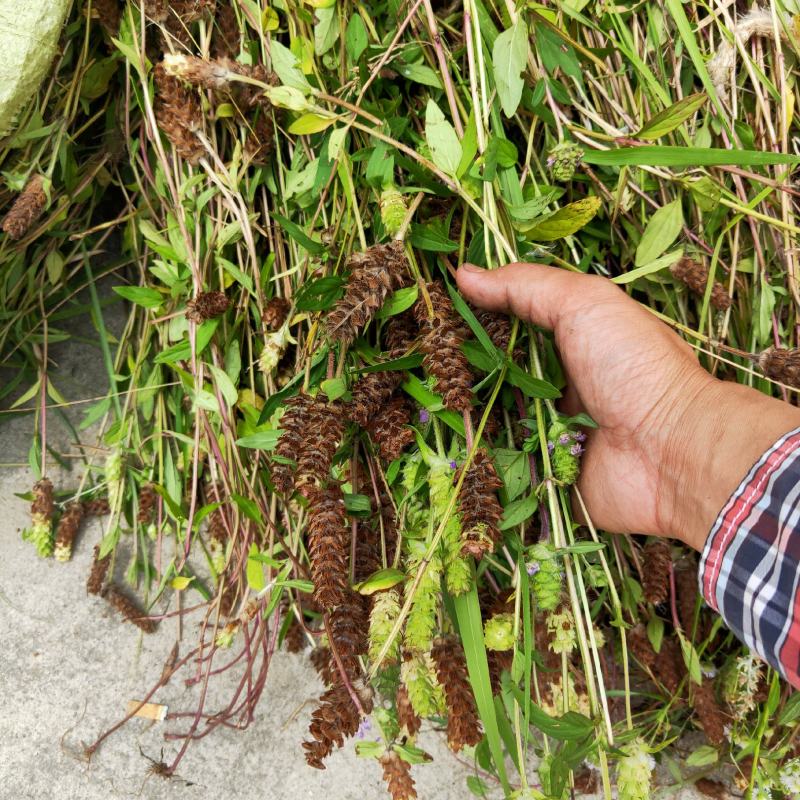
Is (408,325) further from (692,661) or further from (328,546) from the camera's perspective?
(692,661)

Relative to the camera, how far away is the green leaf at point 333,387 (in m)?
0.75

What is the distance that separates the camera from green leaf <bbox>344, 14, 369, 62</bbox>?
2.80ft

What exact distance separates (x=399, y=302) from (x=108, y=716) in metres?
1.06

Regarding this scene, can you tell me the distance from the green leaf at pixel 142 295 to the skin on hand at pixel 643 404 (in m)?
0.56

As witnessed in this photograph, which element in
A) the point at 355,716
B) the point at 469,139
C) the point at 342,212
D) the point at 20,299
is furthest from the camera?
the point at 20,299

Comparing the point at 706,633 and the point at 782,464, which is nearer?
the point at 782,464

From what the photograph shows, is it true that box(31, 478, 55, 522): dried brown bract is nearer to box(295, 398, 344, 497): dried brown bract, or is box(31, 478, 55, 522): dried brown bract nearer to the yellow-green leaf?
box(295, 398, 344, 497): dried brown bract

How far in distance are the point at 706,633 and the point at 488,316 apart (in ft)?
2.58

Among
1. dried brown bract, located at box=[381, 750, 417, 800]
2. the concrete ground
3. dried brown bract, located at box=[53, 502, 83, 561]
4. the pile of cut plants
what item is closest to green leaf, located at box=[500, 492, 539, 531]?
the pile of cut plants

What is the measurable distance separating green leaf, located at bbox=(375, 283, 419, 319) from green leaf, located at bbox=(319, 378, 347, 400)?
108mm

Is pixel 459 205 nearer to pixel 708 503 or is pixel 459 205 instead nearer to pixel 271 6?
pixel 271 6

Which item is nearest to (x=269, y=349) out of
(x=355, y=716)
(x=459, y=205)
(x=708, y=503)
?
(x=459, y=205)

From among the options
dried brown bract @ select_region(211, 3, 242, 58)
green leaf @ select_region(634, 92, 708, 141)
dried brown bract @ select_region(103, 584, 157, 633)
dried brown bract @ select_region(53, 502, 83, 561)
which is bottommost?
dried brown bract @ select_region(103, 584, 157, 633)

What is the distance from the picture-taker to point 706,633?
3.68ft
